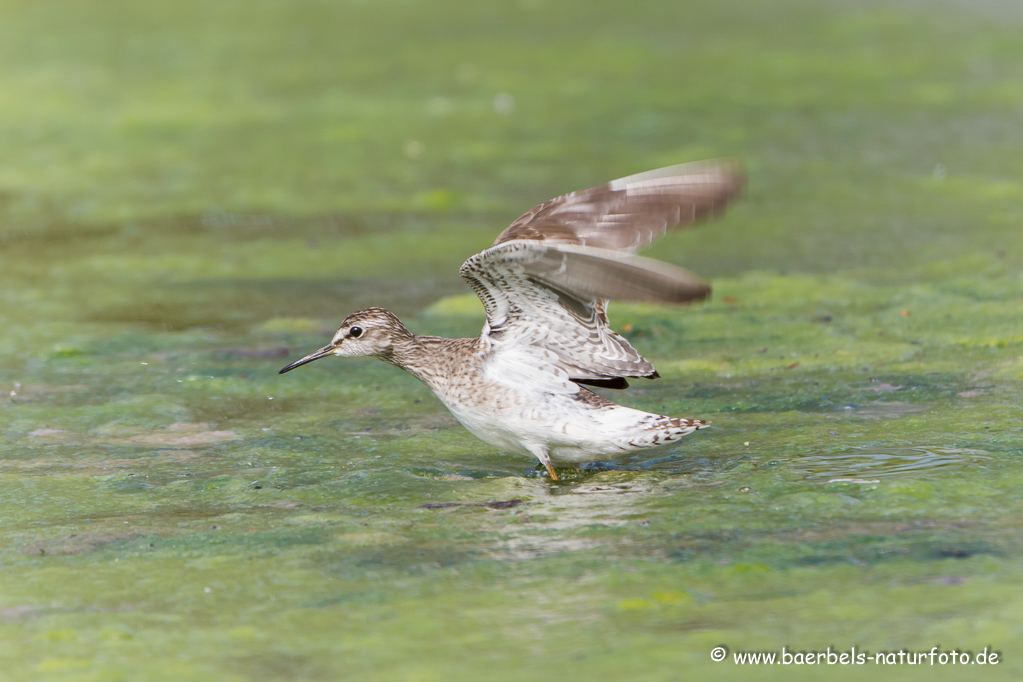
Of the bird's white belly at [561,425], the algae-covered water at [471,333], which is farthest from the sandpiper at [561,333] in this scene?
the algae-covered water at [471,333]

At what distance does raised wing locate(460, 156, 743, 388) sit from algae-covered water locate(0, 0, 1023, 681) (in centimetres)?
65

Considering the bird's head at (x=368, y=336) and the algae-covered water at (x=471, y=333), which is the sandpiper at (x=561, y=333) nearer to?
the bird's head at (x=368, y=336)

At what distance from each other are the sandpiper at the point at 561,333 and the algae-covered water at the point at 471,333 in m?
0.29

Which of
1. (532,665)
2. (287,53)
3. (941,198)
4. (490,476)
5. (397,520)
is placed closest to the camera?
(532,665)

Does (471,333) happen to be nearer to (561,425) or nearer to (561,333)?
(561,333)

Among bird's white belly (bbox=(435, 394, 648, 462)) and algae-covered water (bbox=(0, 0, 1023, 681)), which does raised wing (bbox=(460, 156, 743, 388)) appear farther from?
algae-covered water (bbox=(0, 0, 1023, 681))

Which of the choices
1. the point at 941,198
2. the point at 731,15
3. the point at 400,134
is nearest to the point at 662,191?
the point at 941,198

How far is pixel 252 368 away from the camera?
25.6ft

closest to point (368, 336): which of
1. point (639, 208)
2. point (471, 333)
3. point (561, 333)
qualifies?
point (561, 333)

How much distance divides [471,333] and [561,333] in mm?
2379

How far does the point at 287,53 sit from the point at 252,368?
954 cm

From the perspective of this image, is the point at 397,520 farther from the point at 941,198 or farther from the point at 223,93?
the point at 223,93

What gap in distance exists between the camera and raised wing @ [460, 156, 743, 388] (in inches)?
193

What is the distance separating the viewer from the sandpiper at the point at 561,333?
17.2ft
